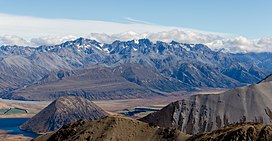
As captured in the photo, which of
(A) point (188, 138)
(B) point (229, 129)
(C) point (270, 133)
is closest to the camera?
(C) point (270, 133)

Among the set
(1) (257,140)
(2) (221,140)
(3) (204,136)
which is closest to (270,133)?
(1) (257,140)

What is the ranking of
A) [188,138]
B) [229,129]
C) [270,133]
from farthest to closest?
[188,138], [229,129], [270,133]

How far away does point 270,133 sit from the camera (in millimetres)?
160250

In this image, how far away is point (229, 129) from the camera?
178875 millimetres

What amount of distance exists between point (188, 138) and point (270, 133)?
144 ft

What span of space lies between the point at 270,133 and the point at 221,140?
59.2 feet

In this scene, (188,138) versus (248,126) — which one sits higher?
(248,126)

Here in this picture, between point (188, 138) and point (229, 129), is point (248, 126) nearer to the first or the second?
point (229, 129)

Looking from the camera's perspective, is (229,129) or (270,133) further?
(229,129)

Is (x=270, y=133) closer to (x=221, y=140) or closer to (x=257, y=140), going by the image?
(x=257, y=140)

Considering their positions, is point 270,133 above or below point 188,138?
above

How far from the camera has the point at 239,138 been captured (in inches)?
6437

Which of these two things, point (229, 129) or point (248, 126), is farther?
point (229, 129)

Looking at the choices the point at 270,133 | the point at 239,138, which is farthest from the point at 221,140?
the point at 270,133
